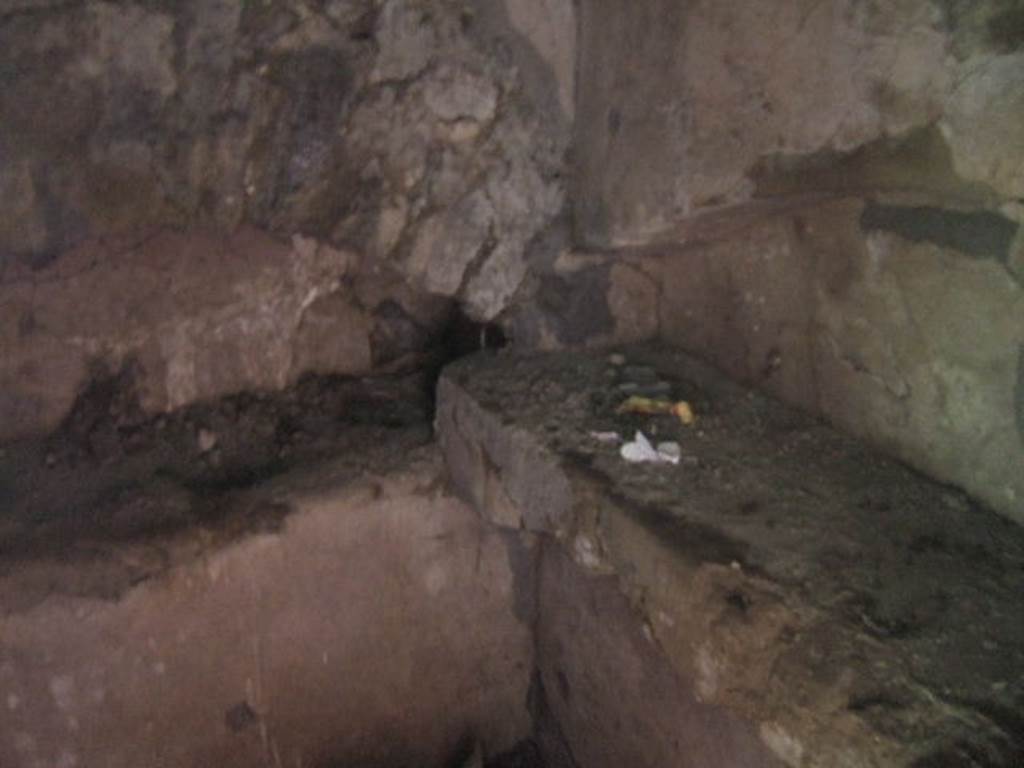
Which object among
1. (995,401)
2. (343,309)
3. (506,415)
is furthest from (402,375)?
(995,401)

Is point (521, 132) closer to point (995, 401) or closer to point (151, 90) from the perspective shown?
point (151, 90)

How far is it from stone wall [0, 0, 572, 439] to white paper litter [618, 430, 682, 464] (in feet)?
1.73

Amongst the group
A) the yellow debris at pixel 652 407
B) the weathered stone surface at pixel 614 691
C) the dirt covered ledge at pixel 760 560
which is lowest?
the weathered stone surface at pixel 614 691

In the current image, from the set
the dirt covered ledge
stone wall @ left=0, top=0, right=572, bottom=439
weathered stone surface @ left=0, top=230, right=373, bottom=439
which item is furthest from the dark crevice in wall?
weathered stone surface @ left=0, top=230, right=373, bottom=439

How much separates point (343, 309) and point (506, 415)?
0.56 m

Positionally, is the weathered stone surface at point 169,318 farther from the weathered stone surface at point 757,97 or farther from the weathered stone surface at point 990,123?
the weathered stone surface at point 990,123

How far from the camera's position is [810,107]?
1359mm

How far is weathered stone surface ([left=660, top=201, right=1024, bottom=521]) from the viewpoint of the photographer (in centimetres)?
128

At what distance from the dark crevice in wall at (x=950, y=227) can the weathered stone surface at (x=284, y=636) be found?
0.92 meters

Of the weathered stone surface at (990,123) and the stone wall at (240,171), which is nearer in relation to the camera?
the weathered stone surface at (990,123)

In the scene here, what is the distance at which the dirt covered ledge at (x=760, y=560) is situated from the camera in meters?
1.01

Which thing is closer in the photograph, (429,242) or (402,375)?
(429,242)

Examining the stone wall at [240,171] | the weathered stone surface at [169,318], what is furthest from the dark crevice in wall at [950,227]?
the weathered stone surface at [169,318]

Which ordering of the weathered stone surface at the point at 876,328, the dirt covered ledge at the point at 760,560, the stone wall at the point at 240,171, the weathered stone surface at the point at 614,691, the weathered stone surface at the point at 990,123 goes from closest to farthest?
the dirt covered ledge at the point at 760,560, the weathered stone surface at the point at 990,123, the weathered stone surface at the point at 876,328, the weathered stone surface at the point at 614,691, the stone wall at the point at 240,171
